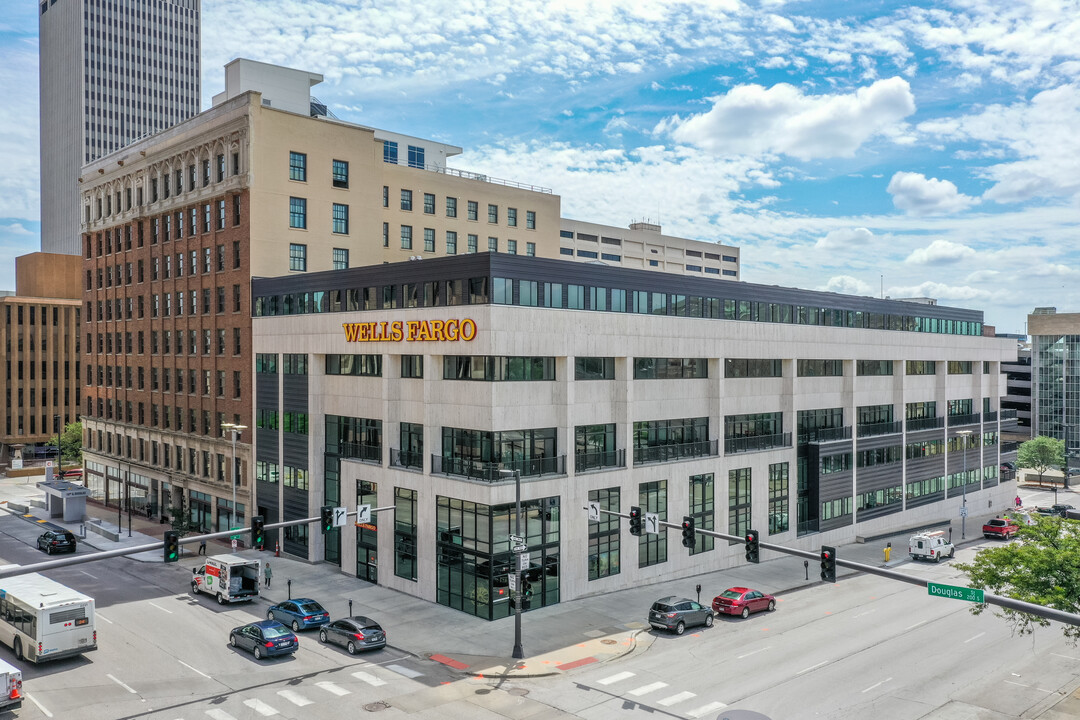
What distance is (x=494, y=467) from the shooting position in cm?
4206

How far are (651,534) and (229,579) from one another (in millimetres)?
24473

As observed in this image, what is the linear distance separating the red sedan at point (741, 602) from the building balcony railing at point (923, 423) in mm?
33880

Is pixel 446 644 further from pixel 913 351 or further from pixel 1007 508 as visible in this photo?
pixel 1007 508

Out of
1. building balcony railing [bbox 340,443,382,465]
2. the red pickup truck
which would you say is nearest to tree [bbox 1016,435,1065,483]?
the red pickup truck

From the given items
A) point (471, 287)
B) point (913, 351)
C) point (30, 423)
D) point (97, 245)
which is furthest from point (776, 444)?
point (30, 423)

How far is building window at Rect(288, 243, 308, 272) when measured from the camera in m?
61.9

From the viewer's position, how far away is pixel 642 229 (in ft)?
434

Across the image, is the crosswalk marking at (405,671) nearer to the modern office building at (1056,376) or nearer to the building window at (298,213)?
the building window at (298,213)

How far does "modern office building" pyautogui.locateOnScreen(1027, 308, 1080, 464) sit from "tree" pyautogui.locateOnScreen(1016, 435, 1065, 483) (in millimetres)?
24444

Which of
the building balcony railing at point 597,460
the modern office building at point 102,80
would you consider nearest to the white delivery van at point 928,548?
the building balcony railing at point 597,460

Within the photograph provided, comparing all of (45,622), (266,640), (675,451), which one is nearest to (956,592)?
(266,640)

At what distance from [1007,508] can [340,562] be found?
2718 inches

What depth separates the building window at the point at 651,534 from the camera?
48.8m

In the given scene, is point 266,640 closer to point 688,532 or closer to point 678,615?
point 688,532
